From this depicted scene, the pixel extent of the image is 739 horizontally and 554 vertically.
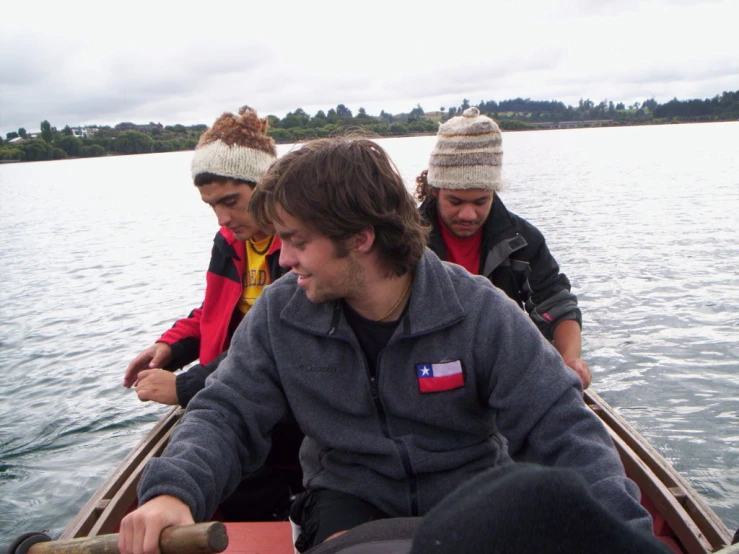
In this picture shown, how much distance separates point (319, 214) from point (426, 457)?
868mm

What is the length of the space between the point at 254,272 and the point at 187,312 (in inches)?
389

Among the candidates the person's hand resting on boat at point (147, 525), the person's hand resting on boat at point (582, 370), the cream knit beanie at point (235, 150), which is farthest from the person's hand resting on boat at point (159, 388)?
the person's hand resting on boat at point (582, 370)

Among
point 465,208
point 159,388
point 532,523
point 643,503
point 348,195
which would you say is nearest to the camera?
point 532,523

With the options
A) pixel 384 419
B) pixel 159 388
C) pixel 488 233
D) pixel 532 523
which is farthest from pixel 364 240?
pixel 488 233

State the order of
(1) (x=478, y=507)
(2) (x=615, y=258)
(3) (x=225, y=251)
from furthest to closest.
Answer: (2) (x=615, y=258)
(3) (x=225, y=251)
(1) (x=478, y=507)

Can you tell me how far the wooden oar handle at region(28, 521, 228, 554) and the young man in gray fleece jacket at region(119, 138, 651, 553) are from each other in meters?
0.26

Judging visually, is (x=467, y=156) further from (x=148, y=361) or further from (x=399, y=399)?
(x=148, y=361)

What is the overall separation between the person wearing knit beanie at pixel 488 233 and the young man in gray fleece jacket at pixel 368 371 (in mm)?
1389

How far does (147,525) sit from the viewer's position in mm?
1768

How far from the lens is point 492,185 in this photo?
147 inches

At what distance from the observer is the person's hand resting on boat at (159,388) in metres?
3.09

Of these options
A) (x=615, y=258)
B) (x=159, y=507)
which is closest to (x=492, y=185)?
(x=159, y=507)

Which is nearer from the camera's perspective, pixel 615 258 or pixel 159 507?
pixel 159 507

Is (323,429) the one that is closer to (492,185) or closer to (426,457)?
(426,457)
